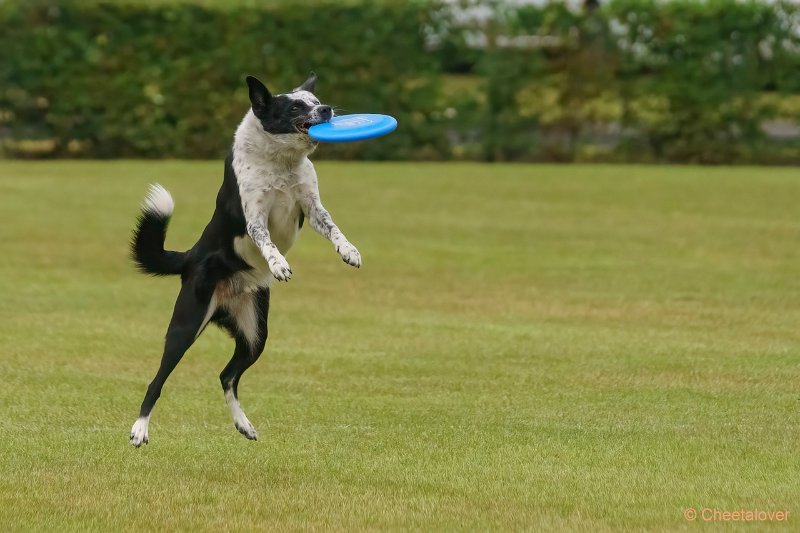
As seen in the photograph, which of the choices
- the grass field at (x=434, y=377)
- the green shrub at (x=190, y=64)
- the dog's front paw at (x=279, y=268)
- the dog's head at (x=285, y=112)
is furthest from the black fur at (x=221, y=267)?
the green shrub at (x=190, y=64)

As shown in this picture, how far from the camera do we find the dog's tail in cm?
770

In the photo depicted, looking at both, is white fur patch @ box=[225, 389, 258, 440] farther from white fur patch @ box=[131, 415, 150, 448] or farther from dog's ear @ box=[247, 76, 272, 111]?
dog's ear @ box=[247, 76, 272, 111]

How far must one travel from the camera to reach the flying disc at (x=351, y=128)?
7305mm

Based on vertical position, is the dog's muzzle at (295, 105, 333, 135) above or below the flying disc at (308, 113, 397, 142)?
above

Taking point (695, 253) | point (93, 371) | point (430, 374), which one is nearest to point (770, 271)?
point (695, 253)

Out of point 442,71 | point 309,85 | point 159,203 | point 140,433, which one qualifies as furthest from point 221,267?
point 442,71

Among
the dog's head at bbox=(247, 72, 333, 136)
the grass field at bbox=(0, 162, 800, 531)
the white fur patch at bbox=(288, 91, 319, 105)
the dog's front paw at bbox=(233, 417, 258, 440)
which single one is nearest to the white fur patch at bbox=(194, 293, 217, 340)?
the dog's front paw at bbox=(233, 417, 258, 440)

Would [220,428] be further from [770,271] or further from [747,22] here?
[747,22]

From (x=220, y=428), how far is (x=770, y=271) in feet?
28.0

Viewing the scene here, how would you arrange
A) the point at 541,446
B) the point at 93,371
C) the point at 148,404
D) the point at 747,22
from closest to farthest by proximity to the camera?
A: 1. the point at 148,404
2. the point at 541,446
3. the point at 93,371
4. the point at 747,22

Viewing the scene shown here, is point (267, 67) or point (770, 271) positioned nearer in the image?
point (770, 271)

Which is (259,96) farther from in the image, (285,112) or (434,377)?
(434,377)

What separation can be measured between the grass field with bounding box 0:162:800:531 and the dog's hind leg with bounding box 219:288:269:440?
0.20m

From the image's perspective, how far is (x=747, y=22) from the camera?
26219 millimetres
